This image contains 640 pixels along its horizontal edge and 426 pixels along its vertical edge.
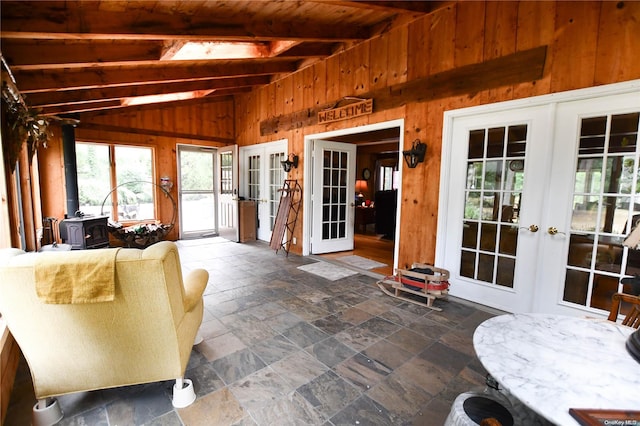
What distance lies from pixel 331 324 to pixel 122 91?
4329mm

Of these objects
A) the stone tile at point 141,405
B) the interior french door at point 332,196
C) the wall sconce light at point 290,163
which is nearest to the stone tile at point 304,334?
the stone tile at point 141,405

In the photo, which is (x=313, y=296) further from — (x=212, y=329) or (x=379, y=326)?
(x=212, y=329)

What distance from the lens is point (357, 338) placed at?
2.48 metres

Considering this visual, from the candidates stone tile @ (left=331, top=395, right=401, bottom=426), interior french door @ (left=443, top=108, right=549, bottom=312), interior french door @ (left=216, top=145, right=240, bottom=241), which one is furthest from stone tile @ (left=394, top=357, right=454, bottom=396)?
interior french door @ (left=216, top=145, right=240, bottom=241)

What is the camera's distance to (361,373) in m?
2.03

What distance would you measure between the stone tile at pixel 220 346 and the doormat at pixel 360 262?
2.49 meters

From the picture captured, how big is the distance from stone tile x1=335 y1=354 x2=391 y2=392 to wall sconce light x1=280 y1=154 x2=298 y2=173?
3709 millimetres

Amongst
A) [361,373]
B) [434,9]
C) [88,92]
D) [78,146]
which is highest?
[434,9]

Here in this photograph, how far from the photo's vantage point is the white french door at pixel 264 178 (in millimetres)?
5945

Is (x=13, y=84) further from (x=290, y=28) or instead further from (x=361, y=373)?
(x=361, y=373)

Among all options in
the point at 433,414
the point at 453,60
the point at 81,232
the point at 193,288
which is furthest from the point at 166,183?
the point at 433,414

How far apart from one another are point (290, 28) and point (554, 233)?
3399mm

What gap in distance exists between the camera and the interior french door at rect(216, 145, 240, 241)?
6.40m

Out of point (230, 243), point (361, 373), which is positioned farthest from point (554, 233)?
point (230, 243)
